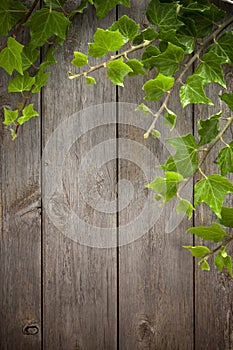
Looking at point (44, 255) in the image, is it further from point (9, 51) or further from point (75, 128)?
point (9, 51)

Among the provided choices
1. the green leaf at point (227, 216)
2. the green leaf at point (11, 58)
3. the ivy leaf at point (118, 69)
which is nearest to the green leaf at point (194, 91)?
the ivy leaf at point (118, 69)

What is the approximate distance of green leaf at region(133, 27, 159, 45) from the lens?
107 cm

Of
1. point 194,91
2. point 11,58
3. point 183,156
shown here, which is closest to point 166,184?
point 183,156

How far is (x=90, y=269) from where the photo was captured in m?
1.24

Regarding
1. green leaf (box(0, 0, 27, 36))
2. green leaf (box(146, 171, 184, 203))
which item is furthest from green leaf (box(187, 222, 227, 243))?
green leaf (box(0, 0, 27, 36))

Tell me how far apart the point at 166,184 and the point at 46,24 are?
423mm

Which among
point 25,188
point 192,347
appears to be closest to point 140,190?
point 25,188

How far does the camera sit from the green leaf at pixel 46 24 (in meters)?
1.05

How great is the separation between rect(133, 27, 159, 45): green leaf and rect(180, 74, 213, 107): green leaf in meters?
0.16

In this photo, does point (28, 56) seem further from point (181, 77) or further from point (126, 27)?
point (181, 77)

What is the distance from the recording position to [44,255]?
1.22 m

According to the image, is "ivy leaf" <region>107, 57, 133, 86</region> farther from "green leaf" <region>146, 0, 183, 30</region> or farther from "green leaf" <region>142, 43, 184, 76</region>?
"green leaf" <region>146, 0, 183, 30</region>

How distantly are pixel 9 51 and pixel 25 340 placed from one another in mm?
667

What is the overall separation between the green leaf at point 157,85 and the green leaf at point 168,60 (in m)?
0.07
